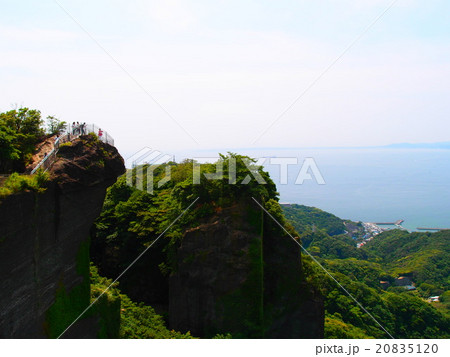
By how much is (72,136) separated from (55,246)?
15.8ft

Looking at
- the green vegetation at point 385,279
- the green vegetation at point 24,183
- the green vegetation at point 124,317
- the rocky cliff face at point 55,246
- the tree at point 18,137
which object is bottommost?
the green vegetation at point 385,279

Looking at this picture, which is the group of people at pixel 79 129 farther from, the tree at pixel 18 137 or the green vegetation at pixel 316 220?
the green vegetation at pixel 316 220

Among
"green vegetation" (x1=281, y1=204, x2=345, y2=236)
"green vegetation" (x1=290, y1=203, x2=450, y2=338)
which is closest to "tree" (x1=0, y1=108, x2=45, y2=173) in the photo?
"green vegetation" (x1=290, y1=203, x2=450, y2=338)

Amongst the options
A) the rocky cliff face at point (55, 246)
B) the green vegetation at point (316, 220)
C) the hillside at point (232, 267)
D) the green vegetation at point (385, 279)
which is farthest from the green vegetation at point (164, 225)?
the green vegetation at point (316, 220)

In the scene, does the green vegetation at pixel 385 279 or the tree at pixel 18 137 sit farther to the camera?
the green vegetation at pixel 385 279

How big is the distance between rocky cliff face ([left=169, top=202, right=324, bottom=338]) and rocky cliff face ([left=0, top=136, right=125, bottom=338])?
5.89 metres

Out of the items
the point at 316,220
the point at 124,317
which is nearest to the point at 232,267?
the point at 124,317

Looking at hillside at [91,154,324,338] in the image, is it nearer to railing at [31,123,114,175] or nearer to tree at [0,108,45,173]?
railing at [31,123,114,175]

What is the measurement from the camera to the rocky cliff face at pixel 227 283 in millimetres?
22297

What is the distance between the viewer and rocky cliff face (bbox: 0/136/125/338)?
39.4 ft

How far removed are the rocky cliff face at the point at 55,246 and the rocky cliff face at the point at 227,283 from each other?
589 centimetres

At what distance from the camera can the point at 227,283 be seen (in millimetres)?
22469

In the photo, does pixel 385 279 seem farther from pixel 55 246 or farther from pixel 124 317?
pixel 55 246
